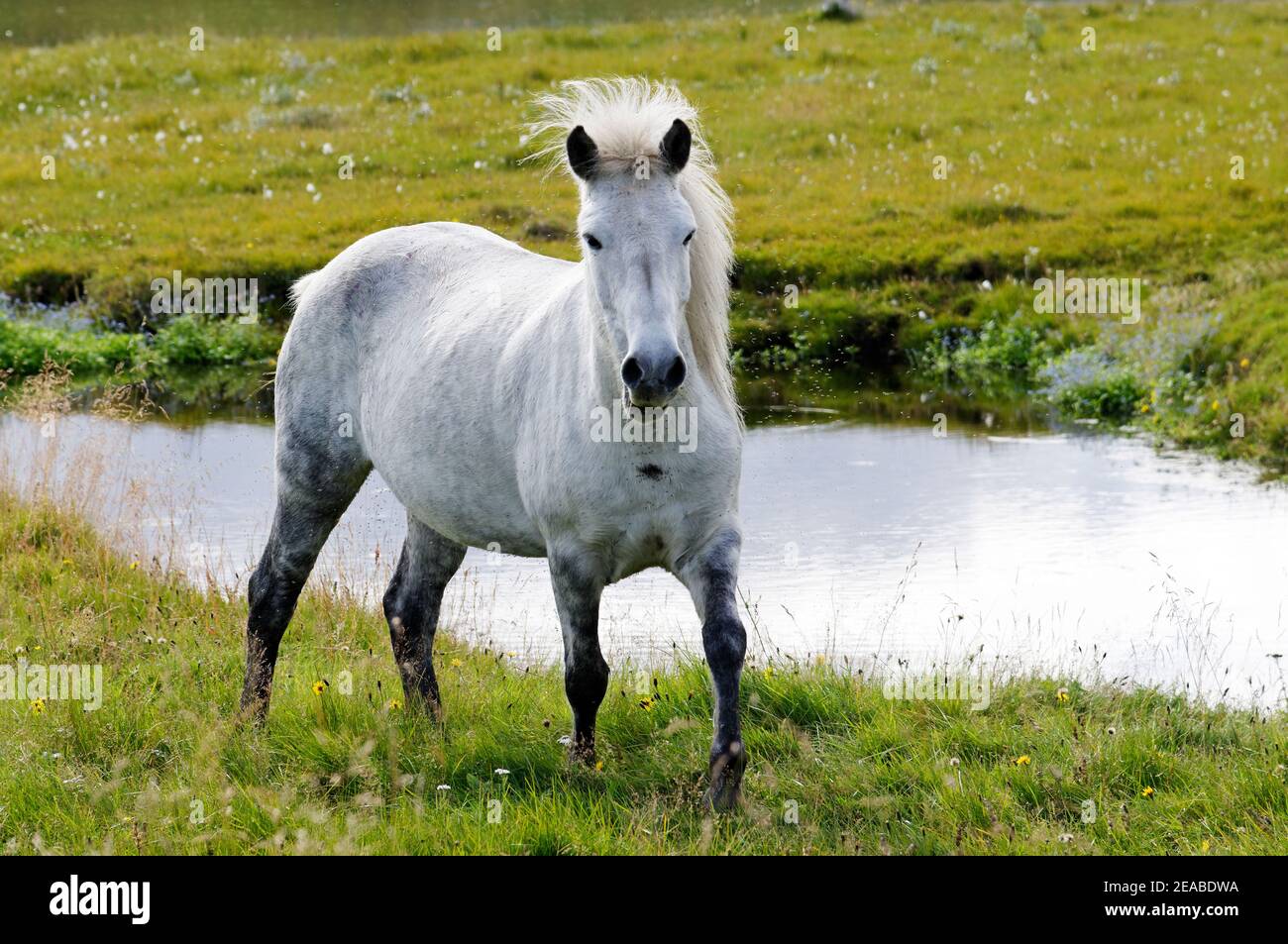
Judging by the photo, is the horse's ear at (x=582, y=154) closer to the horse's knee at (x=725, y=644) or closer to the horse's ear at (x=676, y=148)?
the horse's ear at (x=676, y=148)

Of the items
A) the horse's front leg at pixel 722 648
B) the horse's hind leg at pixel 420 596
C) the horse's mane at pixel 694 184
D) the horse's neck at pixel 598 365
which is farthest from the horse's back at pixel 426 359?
the horse's front leg at pixel 722 648

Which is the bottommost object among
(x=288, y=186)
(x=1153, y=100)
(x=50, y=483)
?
(x=50, y=483)

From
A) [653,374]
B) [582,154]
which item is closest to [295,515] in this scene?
[582,154]

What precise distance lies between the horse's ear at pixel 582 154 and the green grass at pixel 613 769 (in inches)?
93.8

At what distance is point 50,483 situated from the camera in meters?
11.1

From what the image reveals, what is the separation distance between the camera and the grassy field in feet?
56.3

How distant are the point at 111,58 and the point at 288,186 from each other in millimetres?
10810

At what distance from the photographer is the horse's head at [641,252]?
16.0ft

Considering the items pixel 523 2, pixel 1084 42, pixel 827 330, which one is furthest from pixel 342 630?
pixel 523 2

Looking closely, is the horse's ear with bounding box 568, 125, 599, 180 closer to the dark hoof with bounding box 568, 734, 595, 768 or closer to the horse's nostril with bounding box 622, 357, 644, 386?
the horse's nostril with bounding box 622, 357, 644, 386

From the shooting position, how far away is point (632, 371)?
4848 mm

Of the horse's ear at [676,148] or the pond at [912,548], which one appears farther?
the pond at [912,548]

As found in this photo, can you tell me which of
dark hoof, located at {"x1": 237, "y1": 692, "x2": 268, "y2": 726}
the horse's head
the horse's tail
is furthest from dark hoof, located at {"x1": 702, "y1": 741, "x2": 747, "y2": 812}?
the horse's tail
